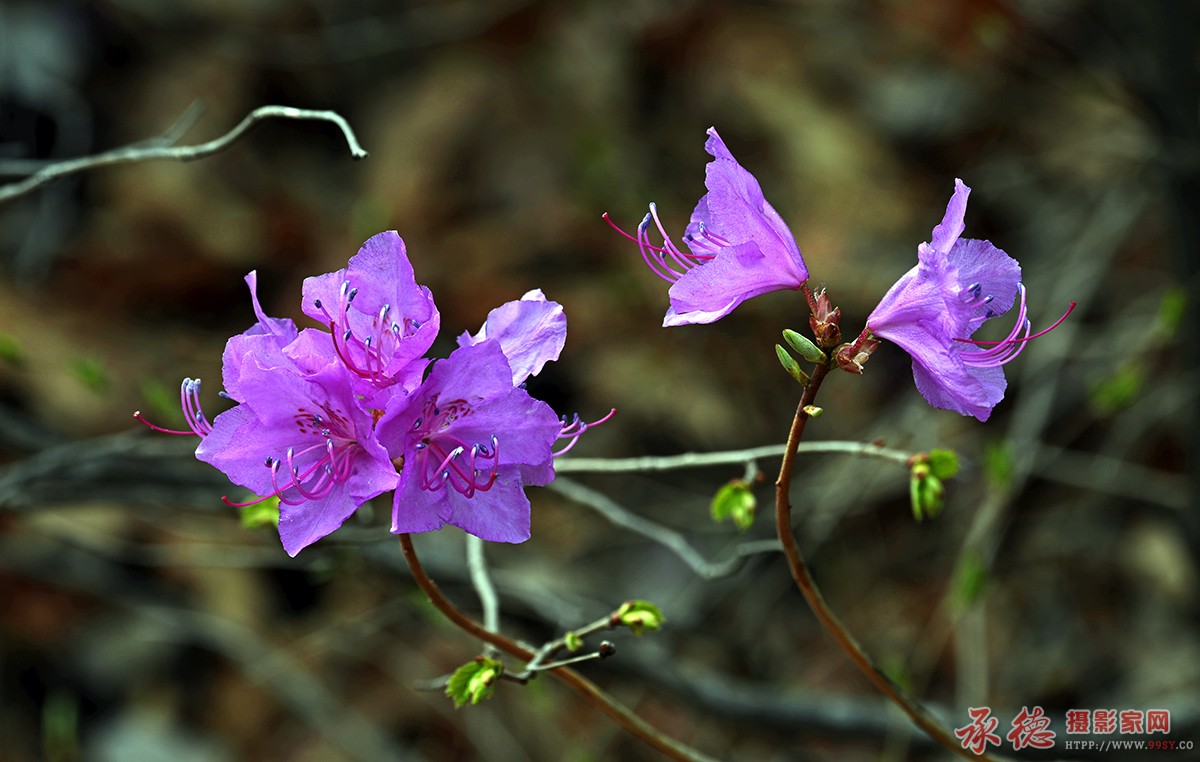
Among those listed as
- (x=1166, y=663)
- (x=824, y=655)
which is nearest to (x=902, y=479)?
(x=824, y=655)

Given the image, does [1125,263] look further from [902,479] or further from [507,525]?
[507,525]

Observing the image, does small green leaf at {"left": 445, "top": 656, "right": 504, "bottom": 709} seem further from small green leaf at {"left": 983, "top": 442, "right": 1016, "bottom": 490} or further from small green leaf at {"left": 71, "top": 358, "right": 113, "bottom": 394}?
small green leaf at {"left": 71, "top": 358, "right": 113, "bottom": 394}

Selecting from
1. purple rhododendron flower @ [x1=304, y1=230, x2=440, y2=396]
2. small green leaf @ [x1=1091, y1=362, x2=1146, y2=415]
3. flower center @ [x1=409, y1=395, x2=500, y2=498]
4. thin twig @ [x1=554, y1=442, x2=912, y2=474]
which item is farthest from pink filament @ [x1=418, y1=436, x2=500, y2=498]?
small green leaf @ [x1=1091, y1=362, x2=1146, y2=415]

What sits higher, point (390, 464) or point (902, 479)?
point (390, 464)

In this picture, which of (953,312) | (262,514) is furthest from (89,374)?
(953,312)

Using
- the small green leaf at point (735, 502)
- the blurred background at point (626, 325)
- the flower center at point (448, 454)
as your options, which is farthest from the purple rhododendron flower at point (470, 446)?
the blurred background at point (626, 325)

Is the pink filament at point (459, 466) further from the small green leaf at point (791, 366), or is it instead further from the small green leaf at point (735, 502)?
the small green leaf at point (735, 502)
